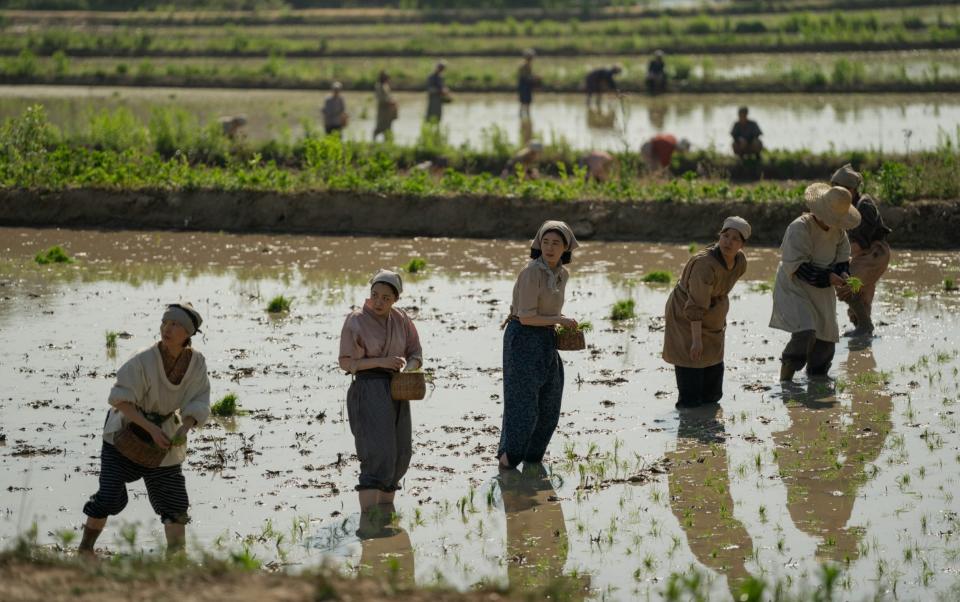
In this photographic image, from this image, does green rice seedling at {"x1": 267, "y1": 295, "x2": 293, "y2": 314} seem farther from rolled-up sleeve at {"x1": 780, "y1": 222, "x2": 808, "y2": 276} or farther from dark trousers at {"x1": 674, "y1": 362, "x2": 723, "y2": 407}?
rolled-up sleeve at {"x1": 780, "y1": 222, "x2": 808, "y2": 276}

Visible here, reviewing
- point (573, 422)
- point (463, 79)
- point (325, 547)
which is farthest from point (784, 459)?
point (463, 79)

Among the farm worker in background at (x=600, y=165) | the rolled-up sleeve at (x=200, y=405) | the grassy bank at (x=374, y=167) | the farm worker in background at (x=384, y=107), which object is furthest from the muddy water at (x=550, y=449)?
the farm worker in background at (x=384, y=107)

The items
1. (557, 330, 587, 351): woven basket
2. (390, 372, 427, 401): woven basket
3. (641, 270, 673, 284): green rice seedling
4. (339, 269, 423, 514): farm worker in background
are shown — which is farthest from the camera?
(641, 270, 673, 284): green rice seedling

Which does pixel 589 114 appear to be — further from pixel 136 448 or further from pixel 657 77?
Answer: pixel 136 448

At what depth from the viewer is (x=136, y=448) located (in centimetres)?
748

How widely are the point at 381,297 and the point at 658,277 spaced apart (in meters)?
6.92

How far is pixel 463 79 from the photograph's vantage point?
107 feet

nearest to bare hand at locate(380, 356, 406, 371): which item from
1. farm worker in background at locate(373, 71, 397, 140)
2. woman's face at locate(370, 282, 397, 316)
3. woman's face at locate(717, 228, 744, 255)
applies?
woman's face at locate(370, 282, 397, 316)

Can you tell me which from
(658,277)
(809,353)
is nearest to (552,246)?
(809,353)

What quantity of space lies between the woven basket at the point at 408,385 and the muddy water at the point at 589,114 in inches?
492

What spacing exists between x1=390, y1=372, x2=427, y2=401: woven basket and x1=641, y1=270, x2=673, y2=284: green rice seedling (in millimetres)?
6850

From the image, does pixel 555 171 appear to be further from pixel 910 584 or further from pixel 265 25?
pixel 265 25

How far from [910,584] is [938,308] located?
674cm

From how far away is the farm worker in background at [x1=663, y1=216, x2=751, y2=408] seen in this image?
1021 cm
